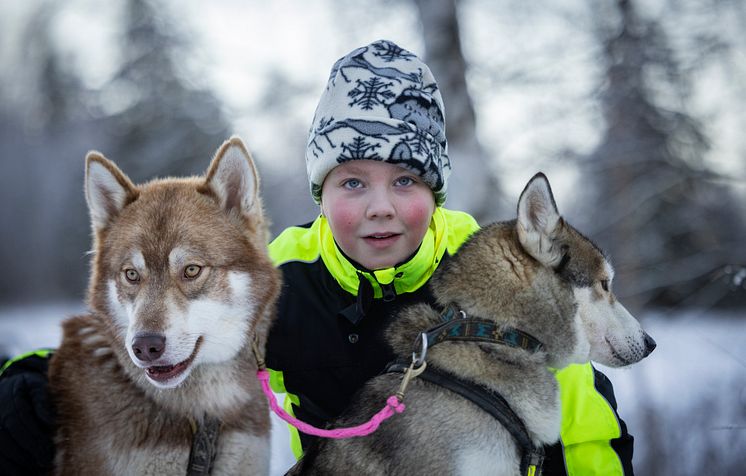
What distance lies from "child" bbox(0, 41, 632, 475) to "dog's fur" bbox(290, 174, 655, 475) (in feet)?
0.84

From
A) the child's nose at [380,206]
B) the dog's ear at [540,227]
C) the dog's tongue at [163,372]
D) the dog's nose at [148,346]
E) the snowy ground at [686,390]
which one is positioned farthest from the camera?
the snowy ground at [686,390]

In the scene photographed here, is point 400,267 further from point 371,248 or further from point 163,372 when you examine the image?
point 163,372

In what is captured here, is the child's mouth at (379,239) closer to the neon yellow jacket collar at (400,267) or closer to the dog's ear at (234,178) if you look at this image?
the neon yellow jacket collar at (400,267)

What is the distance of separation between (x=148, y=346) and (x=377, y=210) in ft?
3.81

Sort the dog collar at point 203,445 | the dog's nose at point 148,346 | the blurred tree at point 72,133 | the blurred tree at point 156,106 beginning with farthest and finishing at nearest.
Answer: the blurred tree at point 72,133, the blurred tree at point 156,106, the dog collar at point 203,445, the dog's nose at point 148,346

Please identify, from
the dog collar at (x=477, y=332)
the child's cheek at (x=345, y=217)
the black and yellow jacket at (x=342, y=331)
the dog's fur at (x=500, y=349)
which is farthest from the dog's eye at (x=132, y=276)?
the dog collar at (x=477, y=332)

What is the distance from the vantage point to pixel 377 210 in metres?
2.61

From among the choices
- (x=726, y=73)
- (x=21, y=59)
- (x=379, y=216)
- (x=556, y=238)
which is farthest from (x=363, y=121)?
(x=21, y=59)

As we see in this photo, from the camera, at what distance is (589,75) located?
251 inches

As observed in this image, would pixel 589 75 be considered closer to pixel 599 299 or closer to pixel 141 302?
pixel 599 299

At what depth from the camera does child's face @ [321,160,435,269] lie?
2.66 metres

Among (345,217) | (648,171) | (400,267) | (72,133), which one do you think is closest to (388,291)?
(400,267)

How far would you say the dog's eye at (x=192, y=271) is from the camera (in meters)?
2.33

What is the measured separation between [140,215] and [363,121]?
3.71ft
